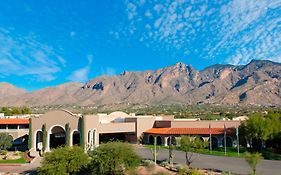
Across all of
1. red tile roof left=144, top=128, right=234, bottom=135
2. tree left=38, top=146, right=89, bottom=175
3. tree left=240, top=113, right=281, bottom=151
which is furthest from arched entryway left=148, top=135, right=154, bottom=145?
tree left=38, top=146, right=89, bottom=175

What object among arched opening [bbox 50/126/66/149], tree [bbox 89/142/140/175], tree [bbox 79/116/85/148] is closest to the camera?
tree [bbox 89/142/140/175]

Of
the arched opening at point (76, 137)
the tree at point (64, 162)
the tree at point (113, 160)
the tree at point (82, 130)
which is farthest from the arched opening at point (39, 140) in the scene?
the tree at point (113, 160)

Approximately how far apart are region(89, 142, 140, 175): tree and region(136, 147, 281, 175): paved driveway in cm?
798

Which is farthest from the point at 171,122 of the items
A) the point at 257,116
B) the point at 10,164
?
the point at 10,164

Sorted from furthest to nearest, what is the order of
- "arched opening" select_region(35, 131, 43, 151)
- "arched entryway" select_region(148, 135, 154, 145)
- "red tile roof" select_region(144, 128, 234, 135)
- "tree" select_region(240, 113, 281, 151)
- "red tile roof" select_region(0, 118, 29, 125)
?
"arched entryway" select_region(148, 135, 154, 145) → "red tile roof" select_region(0, 118, 29, 125) → "red tile roof" select_region(144, 128, 234, 135) → "arched opening" select_region(35, 131, 43, 151) → "tree" select_region(240, 113, 281, 151)

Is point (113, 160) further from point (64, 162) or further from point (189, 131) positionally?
point (189, 131)

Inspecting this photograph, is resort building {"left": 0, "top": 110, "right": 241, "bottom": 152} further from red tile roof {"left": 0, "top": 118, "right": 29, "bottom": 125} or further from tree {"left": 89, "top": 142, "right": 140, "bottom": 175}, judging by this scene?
tree {"left": 89, "top": 142, "right": 140, "bottom": 175}

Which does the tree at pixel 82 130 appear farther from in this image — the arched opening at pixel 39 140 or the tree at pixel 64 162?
the tree at pixel 64 162

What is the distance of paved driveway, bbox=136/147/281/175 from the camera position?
3842cm

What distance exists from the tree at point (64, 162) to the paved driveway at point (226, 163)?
11.7m

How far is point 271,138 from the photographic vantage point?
54938 millimetres

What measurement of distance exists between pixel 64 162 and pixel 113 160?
5814 millimetres

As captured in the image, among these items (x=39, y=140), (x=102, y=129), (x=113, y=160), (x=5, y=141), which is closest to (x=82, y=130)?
(x=102, y=129)

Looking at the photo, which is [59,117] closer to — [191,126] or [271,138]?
[191,126]
